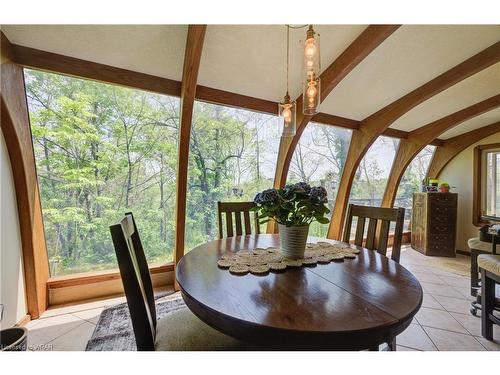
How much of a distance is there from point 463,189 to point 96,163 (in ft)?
22.2

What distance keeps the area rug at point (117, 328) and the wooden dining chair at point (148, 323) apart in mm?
897

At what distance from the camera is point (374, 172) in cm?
479

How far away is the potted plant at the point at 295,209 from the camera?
1315 millimetres

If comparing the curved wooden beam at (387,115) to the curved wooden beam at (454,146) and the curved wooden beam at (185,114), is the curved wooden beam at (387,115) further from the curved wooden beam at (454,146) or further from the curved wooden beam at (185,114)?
the curved wooden beam at (185,114)

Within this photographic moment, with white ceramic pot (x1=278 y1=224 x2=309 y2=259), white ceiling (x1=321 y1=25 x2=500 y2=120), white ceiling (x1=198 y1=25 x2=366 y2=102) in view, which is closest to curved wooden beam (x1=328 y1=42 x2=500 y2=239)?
white ceiling (x1=321 y1=25 x2=500 y2=120)

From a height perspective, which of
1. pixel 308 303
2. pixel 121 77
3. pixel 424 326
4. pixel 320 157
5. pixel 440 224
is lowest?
pixel 424 326

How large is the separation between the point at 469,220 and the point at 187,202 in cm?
576

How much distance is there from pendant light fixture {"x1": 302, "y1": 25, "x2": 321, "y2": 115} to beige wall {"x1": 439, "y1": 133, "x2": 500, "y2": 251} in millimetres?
5166

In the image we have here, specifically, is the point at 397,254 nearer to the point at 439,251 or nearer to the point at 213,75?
the point at 213,75

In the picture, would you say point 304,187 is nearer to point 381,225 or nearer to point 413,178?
point 381,225

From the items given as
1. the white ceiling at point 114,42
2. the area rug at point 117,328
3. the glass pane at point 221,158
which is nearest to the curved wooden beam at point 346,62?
the glass pane at point 221,158

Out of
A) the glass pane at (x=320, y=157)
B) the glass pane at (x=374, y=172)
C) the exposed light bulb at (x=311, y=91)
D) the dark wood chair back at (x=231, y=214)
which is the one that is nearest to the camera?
the exposed light bulb at (x=311, y=91)

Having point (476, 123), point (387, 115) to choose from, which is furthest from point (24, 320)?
point (476, 123)
